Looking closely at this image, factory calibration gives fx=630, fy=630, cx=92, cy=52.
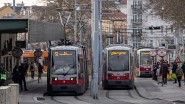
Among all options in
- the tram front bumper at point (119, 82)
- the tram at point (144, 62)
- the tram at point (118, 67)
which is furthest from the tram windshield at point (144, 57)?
the tram front bumper at point (119, 82)

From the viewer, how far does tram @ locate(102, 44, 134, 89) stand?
40.9 metres

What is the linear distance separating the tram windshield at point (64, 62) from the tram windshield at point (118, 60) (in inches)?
286

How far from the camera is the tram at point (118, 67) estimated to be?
40906 millimetres

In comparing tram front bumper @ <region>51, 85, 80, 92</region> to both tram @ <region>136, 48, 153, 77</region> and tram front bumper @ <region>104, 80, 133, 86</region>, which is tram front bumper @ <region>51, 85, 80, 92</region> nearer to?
tram front bumper @ <region>104, 80, 133, 86</region>

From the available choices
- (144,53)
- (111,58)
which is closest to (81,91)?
(111,58)

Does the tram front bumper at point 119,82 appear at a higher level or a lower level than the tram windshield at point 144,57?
lower

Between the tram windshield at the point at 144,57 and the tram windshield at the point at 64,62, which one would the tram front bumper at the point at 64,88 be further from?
the tram windshield at the point at 144,57

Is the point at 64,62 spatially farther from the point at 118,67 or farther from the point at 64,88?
the point at 118,67

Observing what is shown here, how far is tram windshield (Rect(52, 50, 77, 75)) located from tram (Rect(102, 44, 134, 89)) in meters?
7.01

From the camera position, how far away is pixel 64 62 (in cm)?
3444

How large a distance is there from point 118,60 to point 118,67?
0.48m

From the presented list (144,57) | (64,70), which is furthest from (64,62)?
(144,57)

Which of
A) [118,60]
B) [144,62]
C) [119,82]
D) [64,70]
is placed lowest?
[119,82]

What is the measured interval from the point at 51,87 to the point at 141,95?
16.7ft
